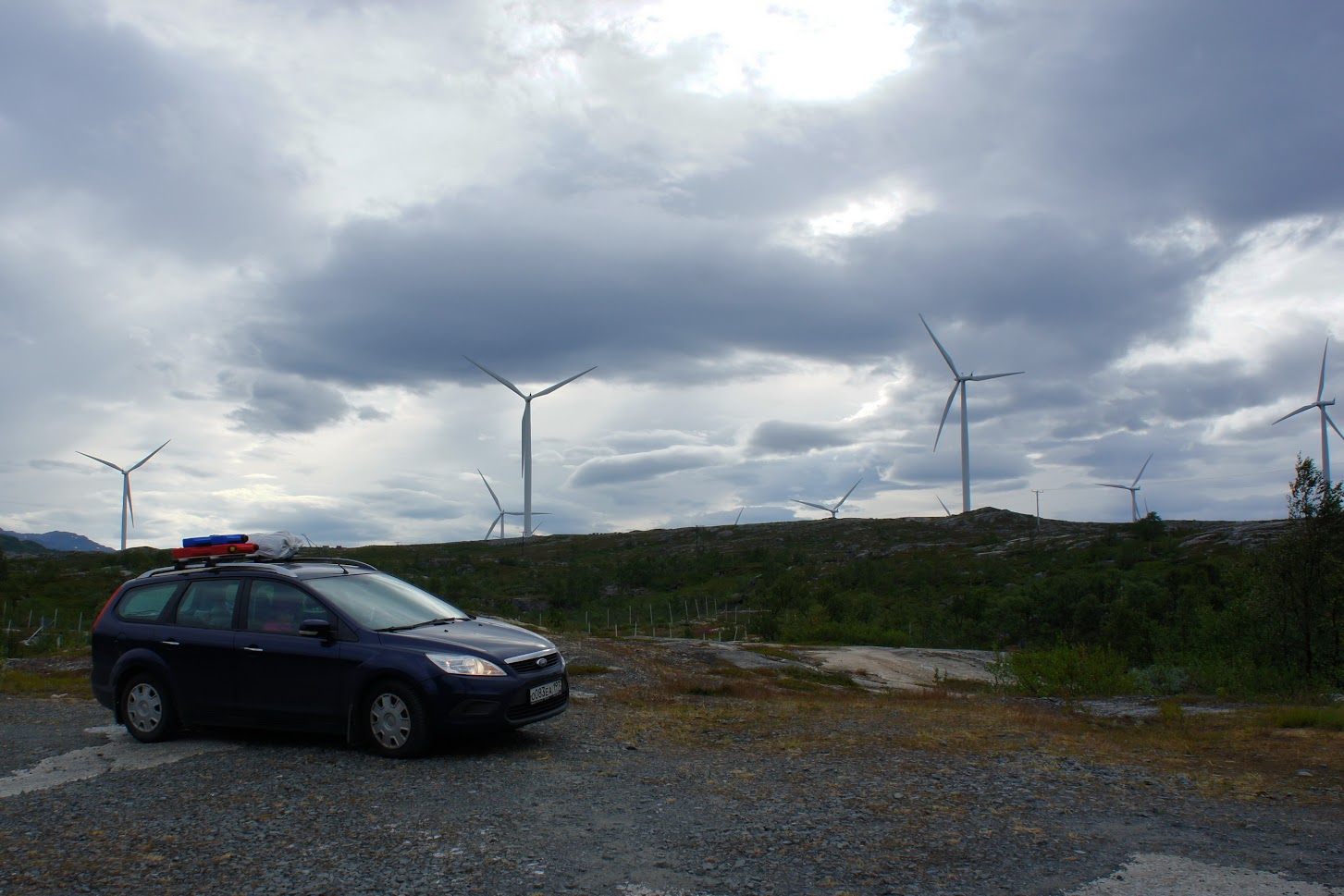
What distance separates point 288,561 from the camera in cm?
1053

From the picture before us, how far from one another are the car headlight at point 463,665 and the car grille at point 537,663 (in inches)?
7.4

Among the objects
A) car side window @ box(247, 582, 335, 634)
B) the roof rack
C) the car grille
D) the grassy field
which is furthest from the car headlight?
the grassy field

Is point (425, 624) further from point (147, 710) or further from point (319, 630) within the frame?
point (147, 710)

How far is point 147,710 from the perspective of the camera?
992cm

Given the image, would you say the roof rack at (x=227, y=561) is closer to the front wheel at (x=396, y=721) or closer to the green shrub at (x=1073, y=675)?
the front wheel at (x=396, y=721)

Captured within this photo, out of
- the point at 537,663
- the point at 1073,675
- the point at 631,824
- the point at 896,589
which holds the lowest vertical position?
the point at 1073,675

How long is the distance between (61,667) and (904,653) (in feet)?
71.6

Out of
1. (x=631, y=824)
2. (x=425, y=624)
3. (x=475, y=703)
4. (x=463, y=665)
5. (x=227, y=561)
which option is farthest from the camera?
(x=227, y=561)

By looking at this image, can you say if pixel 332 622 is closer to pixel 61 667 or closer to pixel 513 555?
pixel 61 667

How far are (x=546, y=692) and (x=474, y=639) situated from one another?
866 mm

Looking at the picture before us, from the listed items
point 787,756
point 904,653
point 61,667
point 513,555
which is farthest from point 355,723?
point 513,555

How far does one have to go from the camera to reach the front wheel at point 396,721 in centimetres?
862

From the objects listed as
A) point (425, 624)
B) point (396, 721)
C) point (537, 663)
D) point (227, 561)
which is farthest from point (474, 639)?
point (227, 561)

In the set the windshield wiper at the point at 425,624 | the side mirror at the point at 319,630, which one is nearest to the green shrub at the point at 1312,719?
the windshield wiper at the point at 425,624
